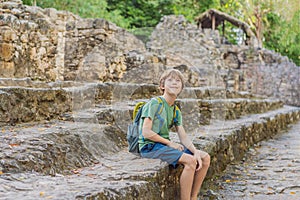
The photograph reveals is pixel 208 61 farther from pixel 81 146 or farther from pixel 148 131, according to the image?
pixel 148 131

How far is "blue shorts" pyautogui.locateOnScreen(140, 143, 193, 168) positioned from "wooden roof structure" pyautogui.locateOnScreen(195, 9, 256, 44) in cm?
2340

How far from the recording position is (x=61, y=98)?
4738 millimetres

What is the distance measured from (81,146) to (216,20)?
977 inches

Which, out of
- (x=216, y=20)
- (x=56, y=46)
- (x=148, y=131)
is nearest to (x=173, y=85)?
(x=148, y=131)

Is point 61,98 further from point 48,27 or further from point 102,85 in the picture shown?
point 48,27

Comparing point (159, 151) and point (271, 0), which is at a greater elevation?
point (271, 0)

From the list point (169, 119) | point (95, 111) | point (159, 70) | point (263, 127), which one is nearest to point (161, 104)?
point (169, 119)

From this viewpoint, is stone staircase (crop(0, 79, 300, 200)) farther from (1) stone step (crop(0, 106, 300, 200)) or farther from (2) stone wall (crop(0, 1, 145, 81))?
(2) stone wall (crop(0, 1, 145, 81))

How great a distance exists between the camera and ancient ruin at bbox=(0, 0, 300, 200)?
281 centimetres

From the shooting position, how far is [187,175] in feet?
10.7

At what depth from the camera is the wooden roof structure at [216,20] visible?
84.6ft

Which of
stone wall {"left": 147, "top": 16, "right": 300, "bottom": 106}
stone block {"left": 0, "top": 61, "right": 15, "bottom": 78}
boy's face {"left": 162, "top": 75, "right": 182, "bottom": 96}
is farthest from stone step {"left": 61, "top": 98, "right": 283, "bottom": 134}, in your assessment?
stone wall {"left": 147, "top": 16, "right": 300, "bottom": 106}

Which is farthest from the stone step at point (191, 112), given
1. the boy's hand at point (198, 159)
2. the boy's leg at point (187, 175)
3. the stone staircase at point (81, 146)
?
the boy's leg at point (187, 175)

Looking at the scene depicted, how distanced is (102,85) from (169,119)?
2.55 meters
